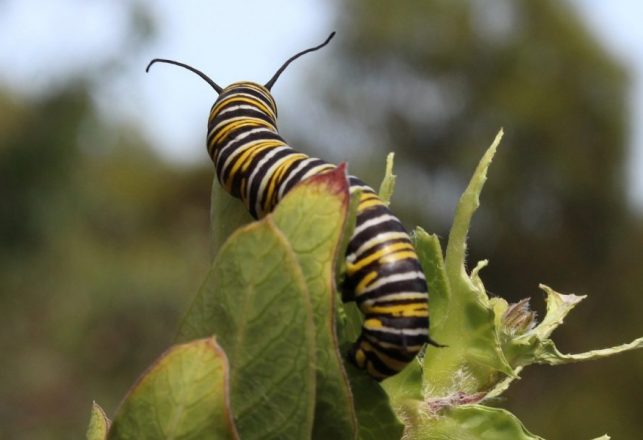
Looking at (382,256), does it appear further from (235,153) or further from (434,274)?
(235,153)

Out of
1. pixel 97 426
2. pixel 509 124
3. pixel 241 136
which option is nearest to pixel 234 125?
pixel 241 136

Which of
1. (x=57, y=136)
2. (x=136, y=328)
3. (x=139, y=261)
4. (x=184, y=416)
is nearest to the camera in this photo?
(x=184, y=416)

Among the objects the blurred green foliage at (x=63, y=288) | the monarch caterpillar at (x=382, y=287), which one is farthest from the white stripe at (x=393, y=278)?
the blurred green foliage at (x=63, y=288)

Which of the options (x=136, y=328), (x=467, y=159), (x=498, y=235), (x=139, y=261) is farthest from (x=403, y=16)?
(x=136, y=328)

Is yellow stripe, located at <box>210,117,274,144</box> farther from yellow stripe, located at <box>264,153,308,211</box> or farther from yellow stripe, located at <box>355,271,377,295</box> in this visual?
yellow stripe, located at <box>355,271,377,295</box>

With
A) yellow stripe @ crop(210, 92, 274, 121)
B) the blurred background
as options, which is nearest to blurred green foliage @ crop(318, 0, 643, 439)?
the blurred background

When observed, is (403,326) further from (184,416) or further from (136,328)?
(136,328)
